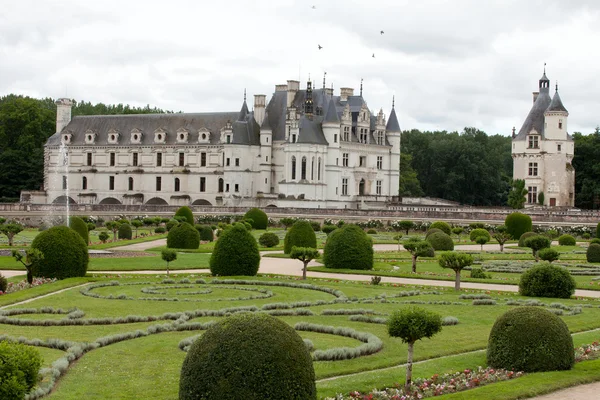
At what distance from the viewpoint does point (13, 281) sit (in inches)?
986

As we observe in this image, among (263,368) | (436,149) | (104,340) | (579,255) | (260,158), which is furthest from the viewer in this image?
(436,149)

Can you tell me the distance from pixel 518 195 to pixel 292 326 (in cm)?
5887

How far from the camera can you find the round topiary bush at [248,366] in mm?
10289

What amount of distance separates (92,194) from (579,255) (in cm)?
5293

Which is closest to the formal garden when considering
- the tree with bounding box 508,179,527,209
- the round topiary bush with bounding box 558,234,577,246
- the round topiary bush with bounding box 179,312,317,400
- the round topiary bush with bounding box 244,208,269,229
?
the round topiary bush with bounding box 179,312,317,400

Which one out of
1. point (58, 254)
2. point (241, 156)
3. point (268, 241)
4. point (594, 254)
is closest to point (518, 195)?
point (241, 156)

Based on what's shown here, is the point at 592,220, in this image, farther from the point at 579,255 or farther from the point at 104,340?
Result: the point at 104,340

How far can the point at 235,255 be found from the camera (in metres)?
27.5

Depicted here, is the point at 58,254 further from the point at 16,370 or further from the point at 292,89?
the point at 292,89

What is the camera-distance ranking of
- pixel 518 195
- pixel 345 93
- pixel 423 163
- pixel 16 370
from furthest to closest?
pixel 423 163
pixel 345 93
pixel 518 195
pixel 16 370

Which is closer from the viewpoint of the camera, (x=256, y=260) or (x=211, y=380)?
(x=211, y=380)

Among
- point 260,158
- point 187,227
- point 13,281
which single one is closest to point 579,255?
point 187,227

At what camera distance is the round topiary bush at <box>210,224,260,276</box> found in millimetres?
27484

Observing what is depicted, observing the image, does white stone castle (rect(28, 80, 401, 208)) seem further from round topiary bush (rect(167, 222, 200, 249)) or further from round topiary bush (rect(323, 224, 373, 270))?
round topiary bush (rect(323, 224, 373, 270))
